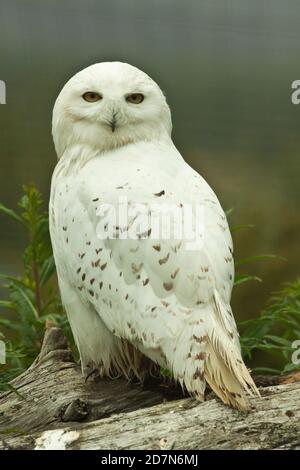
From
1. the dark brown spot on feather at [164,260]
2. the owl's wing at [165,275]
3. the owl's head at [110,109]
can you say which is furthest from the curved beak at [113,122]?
the dark brown spot on feather at [164,260]

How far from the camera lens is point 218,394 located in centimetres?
233

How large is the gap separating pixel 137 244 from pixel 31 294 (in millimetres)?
864

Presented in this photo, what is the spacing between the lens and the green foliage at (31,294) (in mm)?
3102

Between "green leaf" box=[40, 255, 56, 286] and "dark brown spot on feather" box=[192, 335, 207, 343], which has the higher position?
"green leaf" box=[40, 255, 56, 286]

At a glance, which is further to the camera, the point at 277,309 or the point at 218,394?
the point at 277,309

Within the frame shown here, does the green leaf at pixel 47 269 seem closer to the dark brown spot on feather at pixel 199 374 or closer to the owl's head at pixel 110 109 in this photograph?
A: the owl's head at pixel 110 109

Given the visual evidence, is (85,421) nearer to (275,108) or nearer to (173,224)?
(173,224)

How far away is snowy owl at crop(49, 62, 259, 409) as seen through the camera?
7.73 feet

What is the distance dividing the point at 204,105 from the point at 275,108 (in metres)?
0.29

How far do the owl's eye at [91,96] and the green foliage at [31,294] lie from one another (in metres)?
0.60

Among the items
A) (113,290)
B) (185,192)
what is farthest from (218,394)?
(185,192)

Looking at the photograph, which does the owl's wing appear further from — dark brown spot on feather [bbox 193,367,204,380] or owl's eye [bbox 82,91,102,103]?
owl's eye [bbox 82,91,102,103]

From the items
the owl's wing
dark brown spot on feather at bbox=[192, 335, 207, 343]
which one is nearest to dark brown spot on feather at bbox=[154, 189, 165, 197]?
the owl's wing
